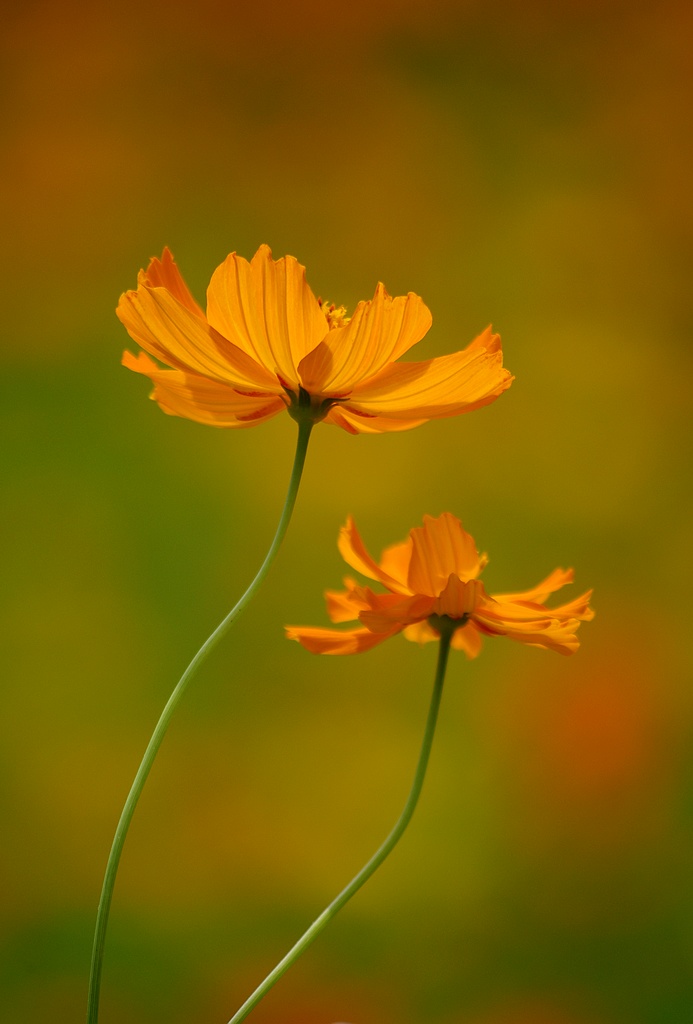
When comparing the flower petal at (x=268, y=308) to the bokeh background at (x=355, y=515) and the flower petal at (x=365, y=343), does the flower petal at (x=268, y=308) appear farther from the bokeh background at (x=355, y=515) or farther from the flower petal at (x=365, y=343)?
the bokeh background at (x=355, y=515)

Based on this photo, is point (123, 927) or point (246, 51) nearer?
point (123, 927)

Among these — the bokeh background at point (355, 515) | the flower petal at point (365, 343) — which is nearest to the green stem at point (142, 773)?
the flower petal at point (365, 343)

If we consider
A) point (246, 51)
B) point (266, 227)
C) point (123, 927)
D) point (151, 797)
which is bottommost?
point (123, 927)

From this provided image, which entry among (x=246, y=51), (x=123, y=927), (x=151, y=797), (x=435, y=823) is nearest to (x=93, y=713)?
(x=151, y=797)

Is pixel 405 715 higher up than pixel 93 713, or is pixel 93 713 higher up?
pixel 405 715

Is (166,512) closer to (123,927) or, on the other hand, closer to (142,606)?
(142,606)
